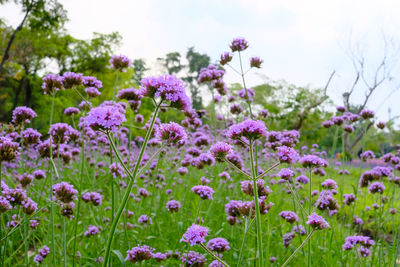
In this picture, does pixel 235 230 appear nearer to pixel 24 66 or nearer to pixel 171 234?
pixel 171 234

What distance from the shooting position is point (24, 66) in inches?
936

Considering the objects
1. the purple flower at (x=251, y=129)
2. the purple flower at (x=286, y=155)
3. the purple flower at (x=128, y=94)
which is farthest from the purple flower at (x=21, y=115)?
the purple flower at (x=286, y=155)

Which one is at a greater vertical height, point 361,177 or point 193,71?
point 193,71

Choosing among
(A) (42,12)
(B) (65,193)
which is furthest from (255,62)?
(A) (42,12)

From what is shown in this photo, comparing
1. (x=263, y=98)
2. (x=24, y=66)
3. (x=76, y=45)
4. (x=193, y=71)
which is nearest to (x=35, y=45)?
(x=24, y=66)

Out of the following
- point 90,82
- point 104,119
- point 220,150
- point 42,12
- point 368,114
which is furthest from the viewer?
point 42,12

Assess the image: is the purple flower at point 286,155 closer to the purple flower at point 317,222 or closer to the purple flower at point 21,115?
the purple flower at point 317,222

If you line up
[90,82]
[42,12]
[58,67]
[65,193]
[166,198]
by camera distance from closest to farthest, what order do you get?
[65,193]
[90,82]
[166,198]
[42,12]
[58,67]

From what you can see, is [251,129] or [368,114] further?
[368,114]

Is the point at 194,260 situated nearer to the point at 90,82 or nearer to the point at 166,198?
the point at 90,82

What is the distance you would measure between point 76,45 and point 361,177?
2852 centimetres

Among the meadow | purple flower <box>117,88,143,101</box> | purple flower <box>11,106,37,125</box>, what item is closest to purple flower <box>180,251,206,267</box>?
the meadow

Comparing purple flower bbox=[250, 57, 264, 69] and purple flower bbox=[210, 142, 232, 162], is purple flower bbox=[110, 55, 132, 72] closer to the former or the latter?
purple flower bbox=[250, 57, 264, 69]

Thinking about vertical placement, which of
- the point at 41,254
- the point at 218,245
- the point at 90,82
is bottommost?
the point at 41,254
